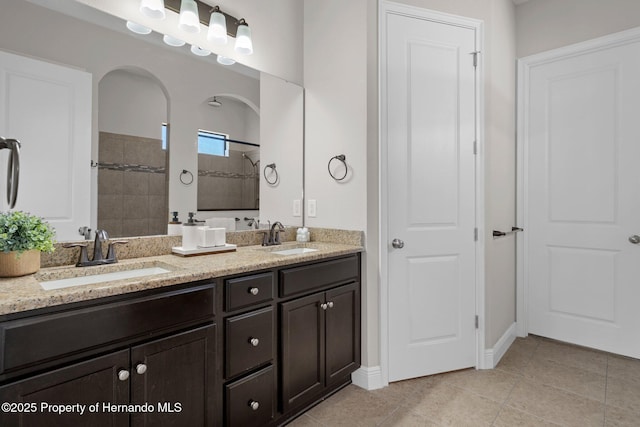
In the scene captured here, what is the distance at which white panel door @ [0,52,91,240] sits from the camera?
1.43 meters

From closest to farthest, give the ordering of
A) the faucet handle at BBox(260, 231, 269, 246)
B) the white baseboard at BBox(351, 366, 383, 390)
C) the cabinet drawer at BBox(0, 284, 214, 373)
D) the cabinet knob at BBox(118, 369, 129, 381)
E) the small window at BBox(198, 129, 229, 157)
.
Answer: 1. the cabinet drawer at BBox(0, 284, 214, 373)
2. the cabinet knob at BBox(118, 369, 129, 381)
3. the small window at BBox(198, 129, 229, 157)
4. the white baseboard at BBox(351, 366, 383, 390)
5. the faucet handle at BBox(260, 231, 269, 246)

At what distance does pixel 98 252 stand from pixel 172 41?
46.4 inches

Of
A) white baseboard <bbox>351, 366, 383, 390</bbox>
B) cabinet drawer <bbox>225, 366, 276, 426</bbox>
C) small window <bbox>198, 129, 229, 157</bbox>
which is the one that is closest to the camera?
cabinet drawer <bbox>225, 366, 276, 426</bbox>

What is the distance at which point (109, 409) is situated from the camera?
45.8 inches

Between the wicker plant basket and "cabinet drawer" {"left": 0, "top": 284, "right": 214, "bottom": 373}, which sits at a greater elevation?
the wicker plant basket

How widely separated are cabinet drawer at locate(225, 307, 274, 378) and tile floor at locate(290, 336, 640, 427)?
53 cm

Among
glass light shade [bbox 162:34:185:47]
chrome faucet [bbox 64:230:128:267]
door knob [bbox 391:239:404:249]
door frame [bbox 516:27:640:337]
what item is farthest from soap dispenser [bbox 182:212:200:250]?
door frame [bbox 516:27:640:337]

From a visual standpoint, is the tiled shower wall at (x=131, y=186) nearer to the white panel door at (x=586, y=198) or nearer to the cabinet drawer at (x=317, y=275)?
the cabinet drawer at (x=317, y=275)

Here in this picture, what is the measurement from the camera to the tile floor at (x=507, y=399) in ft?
6.32

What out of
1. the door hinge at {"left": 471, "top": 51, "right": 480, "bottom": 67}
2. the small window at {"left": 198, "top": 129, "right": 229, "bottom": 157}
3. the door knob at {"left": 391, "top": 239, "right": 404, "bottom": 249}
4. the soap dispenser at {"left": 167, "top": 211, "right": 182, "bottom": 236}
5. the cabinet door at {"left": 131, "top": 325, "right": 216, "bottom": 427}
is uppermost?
the door hinge at {"left": 471, "top": 51, "right": 480, "bottom": 67}

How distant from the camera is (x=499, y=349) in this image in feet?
8.90

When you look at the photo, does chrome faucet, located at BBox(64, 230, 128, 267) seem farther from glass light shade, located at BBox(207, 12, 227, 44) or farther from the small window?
glass light shade, located at BBox(207, 12, 227, 44)

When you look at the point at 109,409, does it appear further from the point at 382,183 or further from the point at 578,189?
the point at 578,189

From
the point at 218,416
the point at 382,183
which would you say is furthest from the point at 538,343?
the point at 218,416
